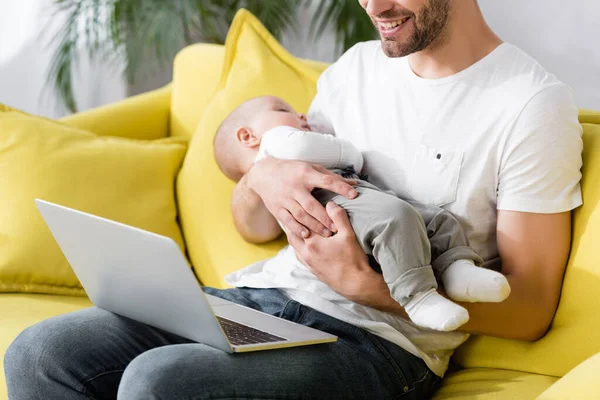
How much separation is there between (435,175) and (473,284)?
297mm

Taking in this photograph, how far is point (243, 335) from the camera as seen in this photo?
1302mm

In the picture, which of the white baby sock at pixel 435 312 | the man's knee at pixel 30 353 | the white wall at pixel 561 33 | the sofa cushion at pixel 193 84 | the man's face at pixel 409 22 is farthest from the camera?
the white wall at pixel 561 33

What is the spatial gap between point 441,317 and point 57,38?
8.43 ft

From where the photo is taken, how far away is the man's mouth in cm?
155

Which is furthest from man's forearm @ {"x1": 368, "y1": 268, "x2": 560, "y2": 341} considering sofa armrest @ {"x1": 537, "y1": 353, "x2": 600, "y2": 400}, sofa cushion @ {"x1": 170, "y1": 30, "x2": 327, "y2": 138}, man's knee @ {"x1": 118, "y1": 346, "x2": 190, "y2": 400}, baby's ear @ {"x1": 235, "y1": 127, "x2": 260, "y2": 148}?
sofa cushion @ {"x1": 170, "y1": 30, "x2": 327, "y2": 138}

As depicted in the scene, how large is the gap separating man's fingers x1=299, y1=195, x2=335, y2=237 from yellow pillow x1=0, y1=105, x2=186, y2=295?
0.65m

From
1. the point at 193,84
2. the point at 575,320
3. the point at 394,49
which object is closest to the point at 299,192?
the point at 394,49

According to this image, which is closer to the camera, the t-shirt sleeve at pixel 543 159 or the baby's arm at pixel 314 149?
the t-shirt sleeve at pixel 543 159

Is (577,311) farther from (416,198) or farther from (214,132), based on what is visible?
(214,132)

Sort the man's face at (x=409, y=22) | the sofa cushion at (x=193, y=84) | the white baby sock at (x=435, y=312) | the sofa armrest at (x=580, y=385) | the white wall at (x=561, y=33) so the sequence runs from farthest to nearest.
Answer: the white wall at (x=561, y=33), the sofa cushion at (x=193, y=84), the man's face at (x=409, y=22), the white baby sock at (x=435, y=312), the sofa armrest at (x=580, y=385)

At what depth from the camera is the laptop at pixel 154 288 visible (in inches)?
44.9

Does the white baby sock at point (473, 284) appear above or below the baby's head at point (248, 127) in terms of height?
below

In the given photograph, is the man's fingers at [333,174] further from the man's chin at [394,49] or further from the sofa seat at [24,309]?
the sofa seat at [24,309]

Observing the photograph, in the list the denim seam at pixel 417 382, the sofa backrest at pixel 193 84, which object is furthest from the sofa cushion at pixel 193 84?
the denim seam at pixel 417 382
